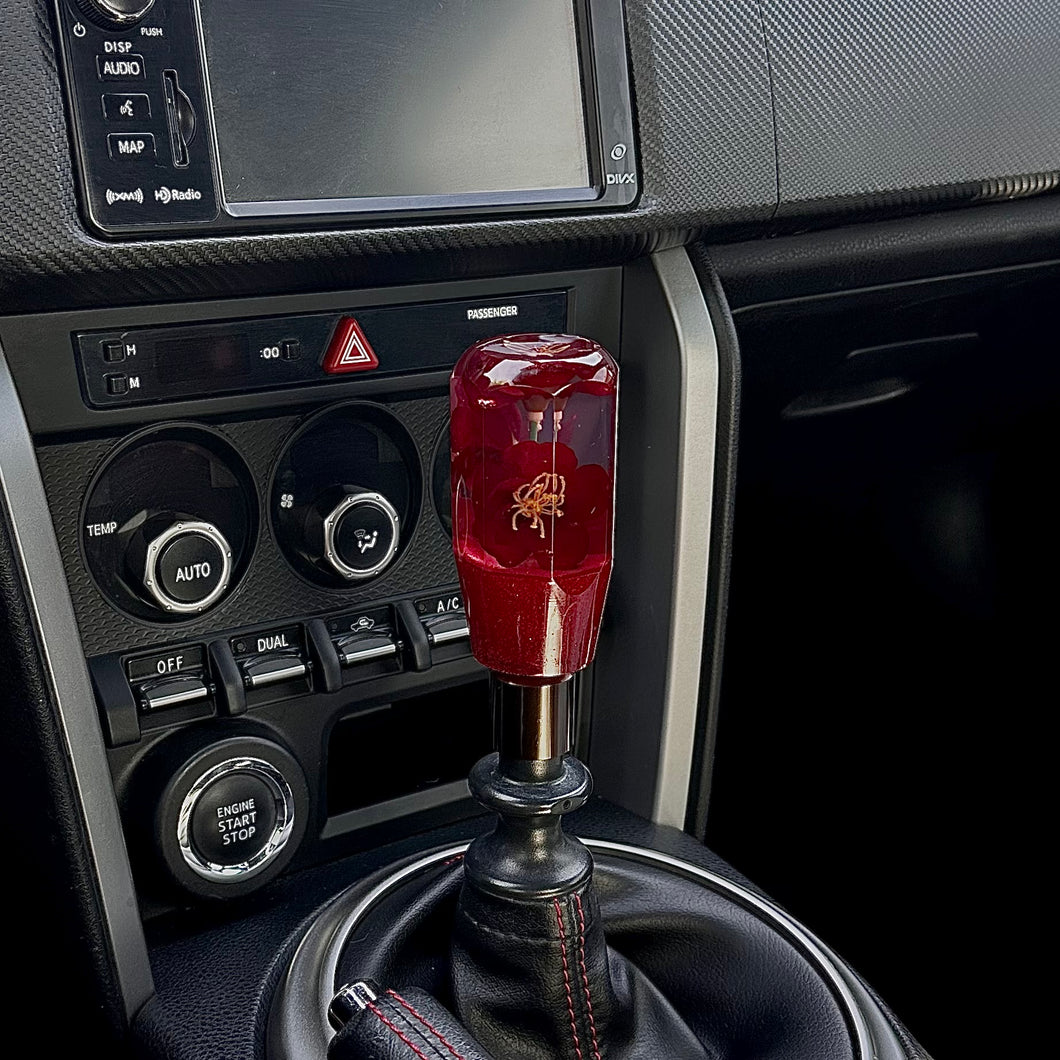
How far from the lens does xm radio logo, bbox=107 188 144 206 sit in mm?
638

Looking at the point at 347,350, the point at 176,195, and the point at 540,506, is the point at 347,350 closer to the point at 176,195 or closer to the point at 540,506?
the point at 176,195

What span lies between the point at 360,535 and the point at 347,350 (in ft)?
0.36

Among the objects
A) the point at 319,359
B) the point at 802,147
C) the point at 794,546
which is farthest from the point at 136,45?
the point at 794,546

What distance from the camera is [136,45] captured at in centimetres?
64

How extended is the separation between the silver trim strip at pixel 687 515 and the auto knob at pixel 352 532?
0.66 ft

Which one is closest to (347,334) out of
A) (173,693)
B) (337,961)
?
(173,693)

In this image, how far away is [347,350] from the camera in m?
0.76

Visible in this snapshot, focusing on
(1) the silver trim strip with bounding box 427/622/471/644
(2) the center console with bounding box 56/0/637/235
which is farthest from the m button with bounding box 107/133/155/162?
(1) the silver trim strip with bounding box 427/622/471/644

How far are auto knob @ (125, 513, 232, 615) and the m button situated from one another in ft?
0.65

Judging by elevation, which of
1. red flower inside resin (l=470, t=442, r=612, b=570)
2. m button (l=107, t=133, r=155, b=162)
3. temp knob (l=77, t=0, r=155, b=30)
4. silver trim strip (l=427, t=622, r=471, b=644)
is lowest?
silver trim strip (l=427, t=622, r=471, b=644)

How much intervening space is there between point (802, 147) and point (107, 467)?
0.50m

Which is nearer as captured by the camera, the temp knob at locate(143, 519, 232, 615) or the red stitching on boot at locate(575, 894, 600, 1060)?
the red stitching on boot at locate(575, 894, 600, 1060)

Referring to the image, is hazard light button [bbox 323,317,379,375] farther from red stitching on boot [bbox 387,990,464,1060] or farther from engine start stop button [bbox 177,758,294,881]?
red stitching on boot [bbox 387,990,464,1060]

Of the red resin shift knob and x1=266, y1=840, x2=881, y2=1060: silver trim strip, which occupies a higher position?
the red resin shift knob
